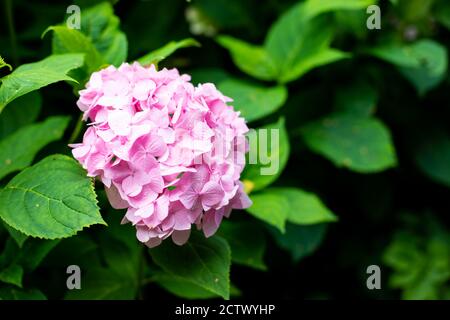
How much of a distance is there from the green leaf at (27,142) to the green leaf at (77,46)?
0.21 meters

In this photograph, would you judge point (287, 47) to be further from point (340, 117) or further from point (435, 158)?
point (435, 158)

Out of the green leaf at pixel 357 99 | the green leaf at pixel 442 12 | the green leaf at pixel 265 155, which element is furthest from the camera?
the green leaf at pixel 442 12

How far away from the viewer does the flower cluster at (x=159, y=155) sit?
3.76ft

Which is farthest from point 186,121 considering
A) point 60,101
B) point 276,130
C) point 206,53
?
point 206,53

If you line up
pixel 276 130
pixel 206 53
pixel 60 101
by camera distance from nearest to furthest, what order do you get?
pixel 276 130 < pixel 60 101 < pixel 206 53

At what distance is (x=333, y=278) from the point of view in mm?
2418

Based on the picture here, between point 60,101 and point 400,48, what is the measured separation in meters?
1.10

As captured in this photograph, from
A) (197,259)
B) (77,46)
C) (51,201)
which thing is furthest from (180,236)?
(77,46)

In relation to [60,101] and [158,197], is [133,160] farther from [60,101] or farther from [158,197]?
[60,101]

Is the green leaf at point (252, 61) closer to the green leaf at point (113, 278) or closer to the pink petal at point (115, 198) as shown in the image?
the green leaf at point (113, 278)

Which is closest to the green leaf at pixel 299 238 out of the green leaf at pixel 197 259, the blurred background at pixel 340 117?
the blurred background at pixel 340 117

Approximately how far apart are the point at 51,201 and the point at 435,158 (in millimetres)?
1596

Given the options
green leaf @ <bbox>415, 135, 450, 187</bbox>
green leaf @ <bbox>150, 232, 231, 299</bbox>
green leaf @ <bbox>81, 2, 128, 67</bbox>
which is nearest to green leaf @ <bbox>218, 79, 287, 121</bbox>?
green leaf @ <bbox>81, 2, 128, 67</bbox>
